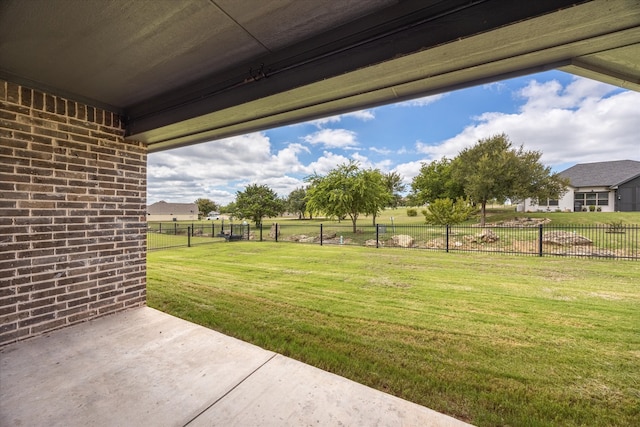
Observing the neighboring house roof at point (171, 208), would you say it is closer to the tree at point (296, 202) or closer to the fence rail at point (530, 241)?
the tree at point (296, 202)

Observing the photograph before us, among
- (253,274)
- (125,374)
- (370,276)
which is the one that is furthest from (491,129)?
(125,374)

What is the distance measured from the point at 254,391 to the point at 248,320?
1.39 metres

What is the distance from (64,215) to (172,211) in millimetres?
56853

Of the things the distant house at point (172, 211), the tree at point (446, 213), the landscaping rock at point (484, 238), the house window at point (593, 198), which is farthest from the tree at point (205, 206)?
the house window at point (593, 198)

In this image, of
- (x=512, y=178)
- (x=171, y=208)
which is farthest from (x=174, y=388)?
(x=171, y=208)

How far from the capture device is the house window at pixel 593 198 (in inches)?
849

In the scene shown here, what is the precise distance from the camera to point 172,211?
52.6 meters

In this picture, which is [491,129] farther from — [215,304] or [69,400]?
[69,400]

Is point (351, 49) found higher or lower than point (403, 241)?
higher

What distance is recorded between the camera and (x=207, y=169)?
116 ft

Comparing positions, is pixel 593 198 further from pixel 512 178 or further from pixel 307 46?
pixel 307 46

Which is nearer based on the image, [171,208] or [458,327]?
[458,327]

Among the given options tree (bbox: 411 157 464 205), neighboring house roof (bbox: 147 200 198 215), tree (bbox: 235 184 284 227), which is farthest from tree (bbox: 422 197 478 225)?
neighboring house roof (bbox: 147 200 198 215)

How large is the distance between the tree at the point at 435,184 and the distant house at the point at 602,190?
574cm
